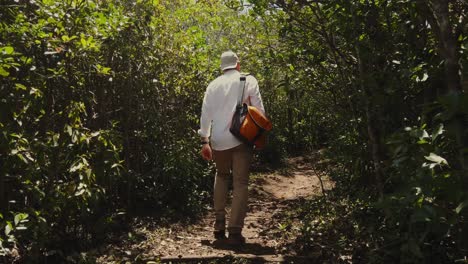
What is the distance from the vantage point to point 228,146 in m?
5.57

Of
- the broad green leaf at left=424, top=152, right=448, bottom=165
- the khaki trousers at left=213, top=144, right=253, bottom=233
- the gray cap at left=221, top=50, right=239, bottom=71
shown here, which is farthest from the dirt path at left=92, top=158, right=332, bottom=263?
the broad green leaf at left=424, top=152, right=448, bottom=165

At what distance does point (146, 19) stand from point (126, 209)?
2.63 meters

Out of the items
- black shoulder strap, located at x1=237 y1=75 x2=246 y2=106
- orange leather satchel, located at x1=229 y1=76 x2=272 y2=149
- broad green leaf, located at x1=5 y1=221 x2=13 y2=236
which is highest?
black shoulder strap, located at x1=237 y1=75 x2=246 y2=106

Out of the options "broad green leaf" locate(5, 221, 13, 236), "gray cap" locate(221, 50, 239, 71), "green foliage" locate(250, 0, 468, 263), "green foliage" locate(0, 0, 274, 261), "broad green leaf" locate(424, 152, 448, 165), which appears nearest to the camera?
"broad green leaf" locate(424, 152, 448, 165)

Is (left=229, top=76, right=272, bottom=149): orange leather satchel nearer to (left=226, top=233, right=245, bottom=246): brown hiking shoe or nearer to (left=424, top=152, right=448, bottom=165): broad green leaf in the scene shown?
(left=226, top=233, right=245, bottom=246): brown hiking shoe

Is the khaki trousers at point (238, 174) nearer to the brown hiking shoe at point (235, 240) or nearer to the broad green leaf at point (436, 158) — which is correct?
the brown hiking shoe at point (235, 240)

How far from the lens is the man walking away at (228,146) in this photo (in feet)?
18.4

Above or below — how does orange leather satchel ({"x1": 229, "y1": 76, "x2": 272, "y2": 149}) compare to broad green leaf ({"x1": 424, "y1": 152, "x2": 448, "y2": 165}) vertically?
above

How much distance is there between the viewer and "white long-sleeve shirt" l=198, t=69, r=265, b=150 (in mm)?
5602

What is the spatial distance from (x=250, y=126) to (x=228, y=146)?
0.36 metres

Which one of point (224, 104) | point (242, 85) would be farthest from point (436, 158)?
point (224, 104)

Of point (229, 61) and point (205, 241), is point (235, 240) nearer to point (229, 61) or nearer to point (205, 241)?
point (205, 241)

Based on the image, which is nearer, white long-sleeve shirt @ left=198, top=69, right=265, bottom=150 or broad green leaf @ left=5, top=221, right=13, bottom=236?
broad green leaf @ left=5, top=221, right=13, bottom=236

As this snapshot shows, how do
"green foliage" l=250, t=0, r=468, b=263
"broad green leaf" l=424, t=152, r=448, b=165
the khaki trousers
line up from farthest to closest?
the khaki trousers < "green foliage" l=250, t=0, r=468, b=263 < "broad green leaf" l=424, t=152, r=448, b=165
